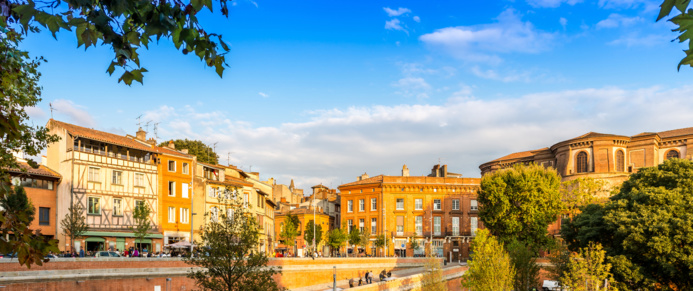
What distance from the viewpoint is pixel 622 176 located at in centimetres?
7225

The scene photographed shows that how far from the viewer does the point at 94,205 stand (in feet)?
155

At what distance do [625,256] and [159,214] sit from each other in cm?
3837

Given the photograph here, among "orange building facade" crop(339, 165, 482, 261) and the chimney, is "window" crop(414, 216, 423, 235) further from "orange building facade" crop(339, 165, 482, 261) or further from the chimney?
the chimney

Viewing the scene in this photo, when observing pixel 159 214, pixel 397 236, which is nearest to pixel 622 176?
pixel 397 236

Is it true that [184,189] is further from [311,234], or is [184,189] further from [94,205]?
[311,234]

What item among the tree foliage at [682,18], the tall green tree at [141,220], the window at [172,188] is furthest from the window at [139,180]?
the tree foliage at [682,18]

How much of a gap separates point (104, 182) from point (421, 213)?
45.4m

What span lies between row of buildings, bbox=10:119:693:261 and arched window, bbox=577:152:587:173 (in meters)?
0.13

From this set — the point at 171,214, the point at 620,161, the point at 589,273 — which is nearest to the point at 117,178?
the point at 171,214

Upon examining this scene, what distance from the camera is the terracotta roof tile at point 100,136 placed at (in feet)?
155

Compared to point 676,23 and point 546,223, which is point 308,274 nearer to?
point 546,223

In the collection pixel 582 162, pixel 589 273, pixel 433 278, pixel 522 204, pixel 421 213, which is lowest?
pixel 433 278

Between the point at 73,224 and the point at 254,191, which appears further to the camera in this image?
the point at 254,191

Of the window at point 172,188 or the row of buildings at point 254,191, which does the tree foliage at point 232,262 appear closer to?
the row of buildings at point 254,191
